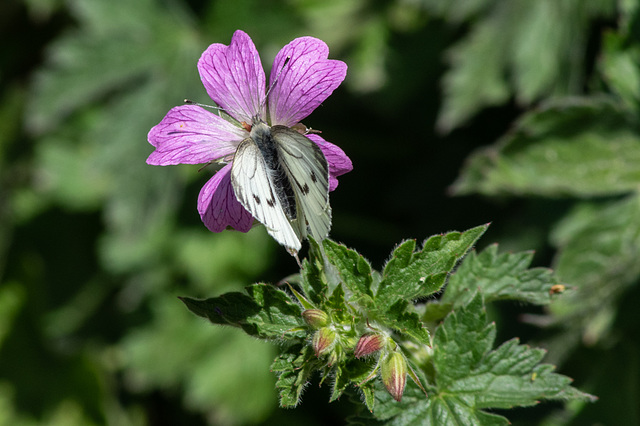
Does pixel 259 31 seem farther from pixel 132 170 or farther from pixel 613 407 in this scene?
A: pixel 613 407

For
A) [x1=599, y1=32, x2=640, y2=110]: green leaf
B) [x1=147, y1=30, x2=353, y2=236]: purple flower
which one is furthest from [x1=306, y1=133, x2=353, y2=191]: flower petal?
[x1=599, y1=32, x2=640, y2=110]: green leaf

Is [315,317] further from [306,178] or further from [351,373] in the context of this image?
[306,178]

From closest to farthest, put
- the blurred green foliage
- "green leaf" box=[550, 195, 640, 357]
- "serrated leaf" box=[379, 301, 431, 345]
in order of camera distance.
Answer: "serrated leaf" box=[379, 301, 431, 345] → "green leaf" box=[550, 195, 640, 357] → the blurred green foliage

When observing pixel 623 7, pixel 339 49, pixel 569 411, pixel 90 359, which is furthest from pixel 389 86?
pixel 90 359

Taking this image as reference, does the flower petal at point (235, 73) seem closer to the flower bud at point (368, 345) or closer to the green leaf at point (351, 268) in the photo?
the green leaf at point (351, 268)

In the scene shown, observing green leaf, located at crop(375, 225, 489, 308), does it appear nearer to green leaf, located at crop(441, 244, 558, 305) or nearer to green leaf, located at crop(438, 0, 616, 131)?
green leaf, located at crop(441, 244, 558, 305)

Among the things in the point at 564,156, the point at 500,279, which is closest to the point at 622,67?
the point at 564,156
